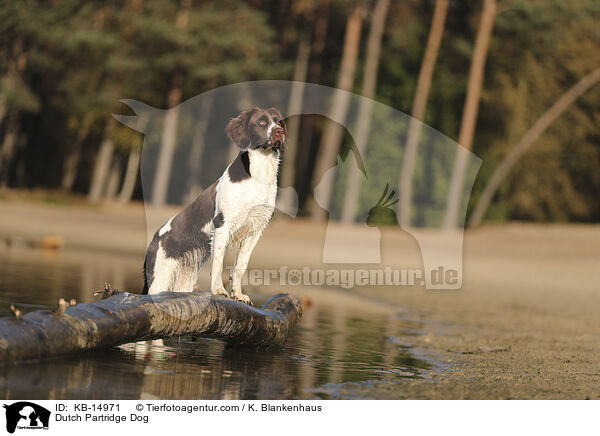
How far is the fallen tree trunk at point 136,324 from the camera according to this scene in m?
7.34

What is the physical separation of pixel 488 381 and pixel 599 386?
1.05 metres

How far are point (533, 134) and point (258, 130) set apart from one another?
40384 millimetres

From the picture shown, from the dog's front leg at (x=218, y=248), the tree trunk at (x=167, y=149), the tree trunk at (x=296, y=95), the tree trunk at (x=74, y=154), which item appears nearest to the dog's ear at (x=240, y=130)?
the dog's front leg at (x=218, y=248)

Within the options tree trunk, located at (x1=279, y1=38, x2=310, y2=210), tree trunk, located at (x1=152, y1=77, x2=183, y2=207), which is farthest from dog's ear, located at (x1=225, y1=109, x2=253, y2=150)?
tree trunk, located at (x1=279, y1=38, x2=310, y2=210)

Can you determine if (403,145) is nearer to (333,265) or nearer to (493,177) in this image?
(493,177)

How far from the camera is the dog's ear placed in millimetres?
9461

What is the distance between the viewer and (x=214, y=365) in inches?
343

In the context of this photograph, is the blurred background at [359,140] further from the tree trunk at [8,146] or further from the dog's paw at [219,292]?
the dog's paw at [219,292]

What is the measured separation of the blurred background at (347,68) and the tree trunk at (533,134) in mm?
315

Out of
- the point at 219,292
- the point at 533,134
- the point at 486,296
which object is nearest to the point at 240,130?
the point at 219,292

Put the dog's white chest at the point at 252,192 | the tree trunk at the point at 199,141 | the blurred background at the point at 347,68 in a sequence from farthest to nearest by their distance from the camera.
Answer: the tree trunk at the point at 199,141 → the blurred background at the point at 347,68 → the dog's white chest at the point at 252,192

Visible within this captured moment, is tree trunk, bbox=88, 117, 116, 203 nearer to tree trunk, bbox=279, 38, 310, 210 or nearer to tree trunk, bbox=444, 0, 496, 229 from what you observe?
tree trunk, bbox=279, 38, 310, 210
